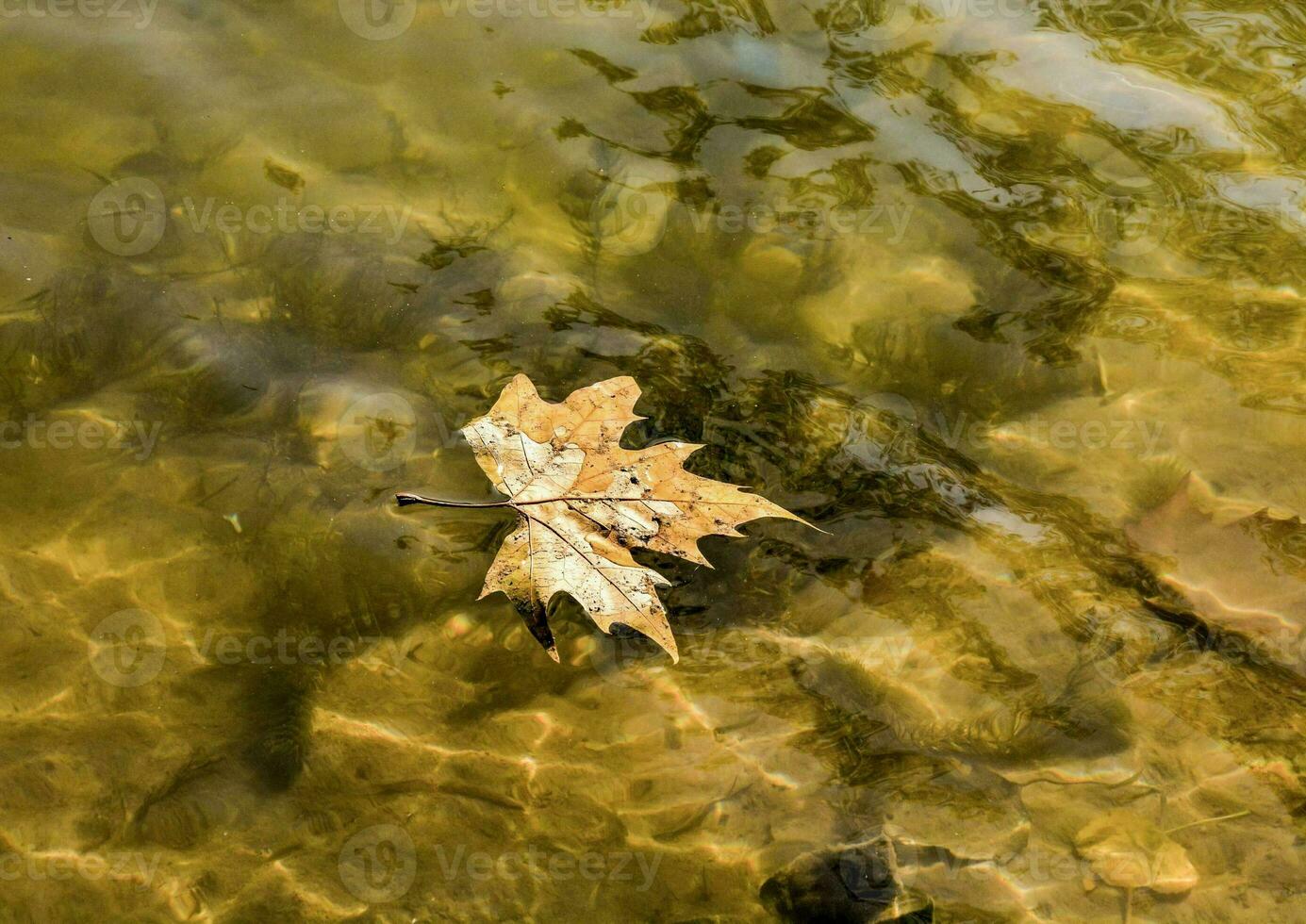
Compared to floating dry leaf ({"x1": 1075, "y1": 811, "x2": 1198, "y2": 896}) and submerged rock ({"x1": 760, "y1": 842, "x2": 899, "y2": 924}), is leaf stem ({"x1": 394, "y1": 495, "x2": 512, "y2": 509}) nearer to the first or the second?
submerged rock ({"x1": 760, "y1": 842, "x2": 899, "y2": 924})

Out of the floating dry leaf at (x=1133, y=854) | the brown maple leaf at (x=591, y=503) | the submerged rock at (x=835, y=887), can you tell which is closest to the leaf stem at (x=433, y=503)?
the brown maple leaf at (x=591, y=503)

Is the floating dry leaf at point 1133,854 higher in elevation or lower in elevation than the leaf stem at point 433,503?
lower

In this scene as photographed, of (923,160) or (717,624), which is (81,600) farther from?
(923,160)

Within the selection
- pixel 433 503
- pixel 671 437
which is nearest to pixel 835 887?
pixel 671 437

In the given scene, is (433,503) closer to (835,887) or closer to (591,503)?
(591,503)

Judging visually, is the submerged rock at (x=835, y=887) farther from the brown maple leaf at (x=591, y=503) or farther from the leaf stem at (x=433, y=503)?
the leaf stem at (x=433, y=503)

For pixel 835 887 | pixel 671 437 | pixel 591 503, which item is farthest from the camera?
pixel 671 437

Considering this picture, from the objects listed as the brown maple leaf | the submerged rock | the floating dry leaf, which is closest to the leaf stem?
the brown maple leaf

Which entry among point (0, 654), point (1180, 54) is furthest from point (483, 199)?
point (1180, 54)
